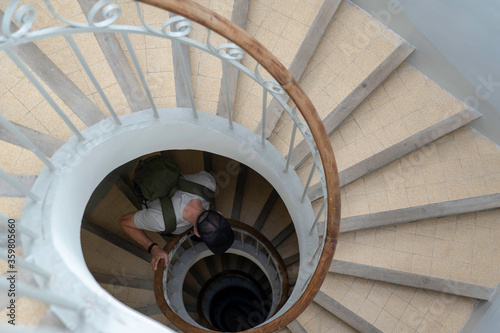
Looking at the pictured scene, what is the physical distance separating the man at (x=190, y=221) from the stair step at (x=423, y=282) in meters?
1.50

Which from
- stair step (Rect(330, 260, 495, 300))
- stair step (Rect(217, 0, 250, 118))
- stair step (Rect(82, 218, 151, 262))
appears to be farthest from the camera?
stair step (Rect(82, 218, 151, 262))

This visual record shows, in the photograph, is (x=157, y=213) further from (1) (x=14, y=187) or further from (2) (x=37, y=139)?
(1) (x=14, y=187)

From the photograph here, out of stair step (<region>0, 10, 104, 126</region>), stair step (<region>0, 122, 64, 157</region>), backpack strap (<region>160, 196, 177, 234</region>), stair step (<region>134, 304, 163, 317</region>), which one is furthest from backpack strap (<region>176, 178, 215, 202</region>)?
stair step (<region>134, 304, 163, 317</region>)

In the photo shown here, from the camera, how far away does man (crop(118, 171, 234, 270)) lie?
4402 millimetres

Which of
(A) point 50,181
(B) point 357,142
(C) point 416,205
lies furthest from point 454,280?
(A) point 50,181

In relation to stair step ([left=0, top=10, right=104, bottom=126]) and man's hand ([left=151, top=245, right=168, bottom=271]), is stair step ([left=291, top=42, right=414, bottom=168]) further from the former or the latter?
man's hand ([left=151, top=245, right=168, bottom=271])

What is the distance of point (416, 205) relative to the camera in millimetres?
4031

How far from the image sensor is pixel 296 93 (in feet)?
8.26

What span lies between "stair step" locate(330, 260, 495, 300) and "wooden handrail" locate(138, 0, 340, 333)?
953 millimetres

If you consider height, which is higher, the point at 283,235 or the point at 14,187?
the point at 283,235

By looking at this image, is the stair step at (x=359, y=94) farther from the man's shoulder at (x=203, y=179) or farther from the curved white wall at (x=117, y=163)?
the man's shoulder at (x=203, y=179)

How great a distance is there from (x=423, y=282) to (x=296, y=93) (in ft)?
8.61

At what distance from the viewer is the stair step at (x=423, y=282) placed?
153 inches

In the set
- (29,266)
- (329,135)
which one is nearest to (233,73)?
(329,135)
